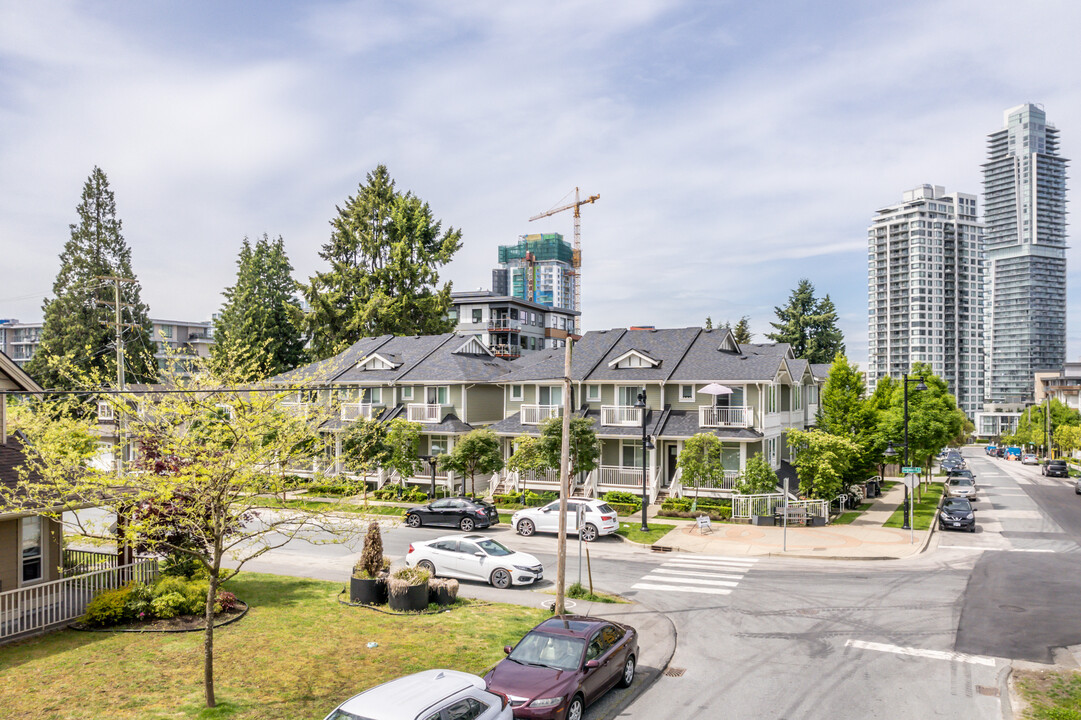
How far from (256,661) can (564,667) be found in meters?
6.53

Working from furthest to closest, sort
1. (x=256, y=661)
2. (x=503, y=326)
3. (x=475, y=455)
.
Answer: (x=503, y=326) → (x=475, y=455) → (x=256, y=661)

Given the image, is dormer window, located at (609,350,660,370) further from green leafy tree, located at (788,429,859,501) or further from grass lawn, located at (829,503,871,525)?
grass lawn, located at (829,503,871,525)

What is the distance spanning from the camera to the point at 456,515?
105 ft

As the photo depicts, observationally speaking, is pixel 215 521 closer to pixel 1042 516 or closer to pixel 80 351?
pixel 1042 516

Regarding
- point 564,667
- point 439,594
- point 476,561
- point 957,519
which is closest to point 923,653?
point 564,667

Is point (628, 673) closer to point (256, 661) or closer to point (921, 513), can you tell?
point (256, 661)

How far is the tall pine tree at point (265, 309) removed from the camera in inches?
2601

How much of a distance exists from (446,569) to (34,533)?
36.0ft

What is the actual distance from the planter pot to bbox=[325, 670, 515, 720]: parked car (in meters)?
8.03

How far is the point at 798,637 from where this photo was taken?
1688 centimetres

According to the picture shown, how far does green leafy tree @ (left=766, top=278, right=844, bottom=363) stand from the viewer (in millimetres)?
75688

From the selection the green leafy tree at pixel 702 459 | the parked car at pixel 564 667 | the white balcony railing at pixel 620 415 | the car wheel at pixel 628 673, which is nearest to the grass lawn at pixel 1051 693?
the car wheel at pixel 628 673

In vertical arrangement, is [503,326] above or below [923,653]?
above

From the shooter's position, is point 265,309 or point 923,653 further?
point 265,309
